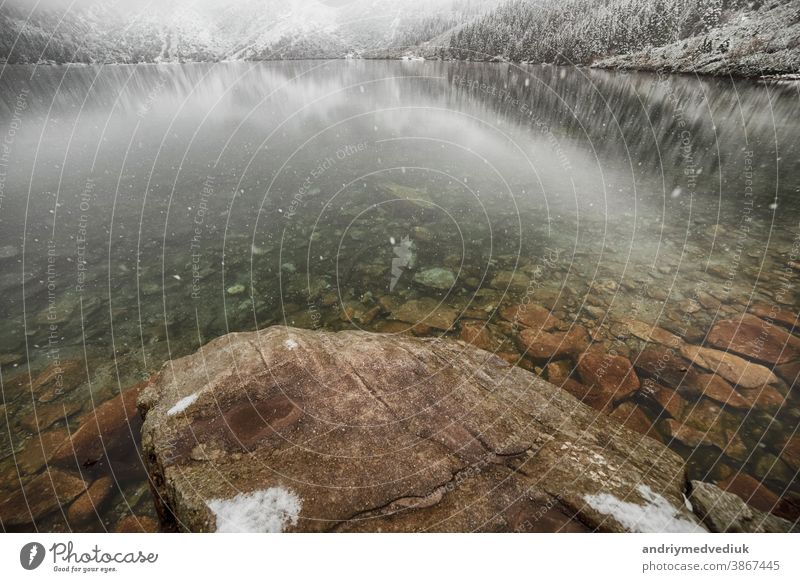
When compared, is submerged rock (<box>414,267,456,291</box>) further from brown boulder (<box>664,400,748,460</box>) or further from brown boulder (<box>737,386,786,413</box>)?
brown boulder (<box>737,386,786,413</box>)

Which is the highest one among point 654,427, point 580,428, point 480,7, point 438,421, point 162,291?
point 480,7

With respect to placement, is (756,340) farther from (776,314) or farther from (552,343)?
(552,343)

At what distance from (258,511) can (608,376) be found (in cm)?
702

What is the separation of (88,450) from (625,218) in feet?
58.2

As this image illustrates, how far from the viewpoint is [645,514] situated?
3711 mm

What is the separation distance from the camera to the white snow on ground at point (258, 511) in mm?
3467

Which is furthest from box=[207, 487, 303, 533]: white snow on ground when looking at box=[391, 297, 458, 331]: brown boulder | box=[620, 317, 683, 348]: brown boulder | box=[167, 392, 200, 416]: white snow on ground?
box=[620, 317, 683, 348]: brown boulder

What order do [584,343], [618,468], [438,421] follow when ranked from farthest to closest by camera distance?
[584,343]
[438,421]
[618,468]

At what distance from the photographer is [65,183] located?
18.4 m

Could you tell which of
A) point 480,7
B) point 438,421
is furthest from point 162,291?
point 480,7

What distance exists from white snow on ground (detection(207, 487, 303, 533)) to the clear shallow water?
3.05 m
